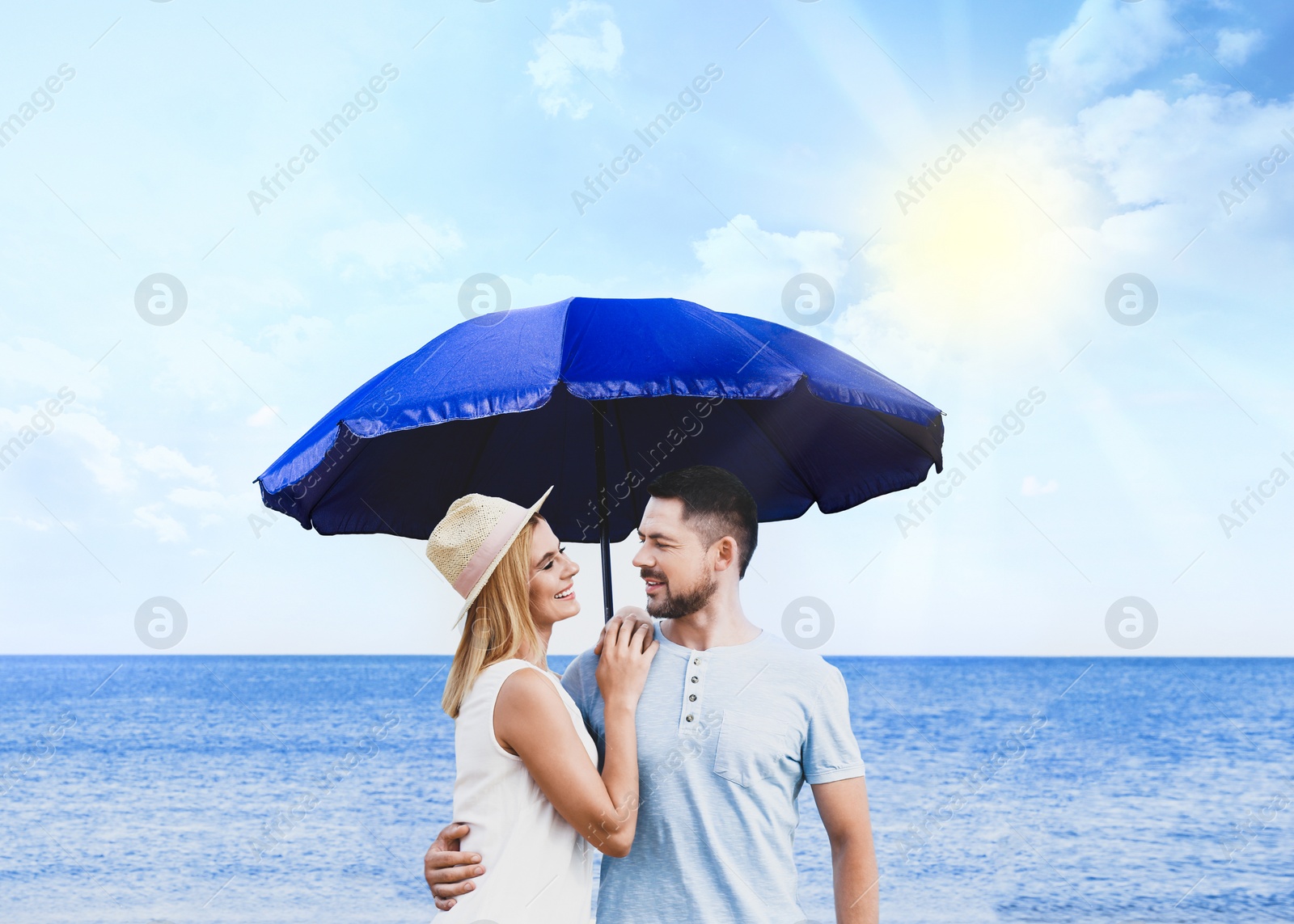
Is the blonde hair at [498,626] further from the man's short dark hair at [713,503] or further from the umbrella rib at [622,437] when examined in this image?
the umbrella rib at [622,437]

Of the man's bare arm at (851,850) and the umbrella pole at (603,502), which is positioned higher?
the umbrella pole at (603,502)

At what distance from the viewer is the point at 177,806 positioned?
23.6 metres

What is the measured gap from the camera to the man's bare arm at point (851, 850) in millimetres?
2412

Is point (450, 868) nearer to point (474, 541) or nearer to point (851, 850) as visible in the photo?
point (474, 541)

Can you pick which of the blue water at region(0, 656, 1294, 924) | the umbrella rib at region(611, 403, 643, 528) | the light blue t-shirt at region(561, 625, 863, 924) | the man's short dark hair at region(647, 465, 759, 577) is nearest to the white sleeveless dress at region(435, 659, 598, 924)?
the light blue t-shirt at region(561, 625, 863, 924)

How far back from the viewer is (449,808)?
20.7 metres

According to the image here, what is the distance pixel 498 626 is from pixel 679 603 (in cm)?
48

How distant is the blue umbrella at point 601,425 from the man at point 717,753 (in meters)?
0.44

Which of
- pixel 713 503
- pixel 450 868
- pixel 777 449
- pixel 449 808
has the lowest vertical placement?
pixel 450 868

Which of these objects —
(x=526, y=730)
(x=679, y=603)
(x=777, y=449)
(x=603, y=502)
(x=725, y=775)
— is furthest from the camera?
(x=777, y=449)

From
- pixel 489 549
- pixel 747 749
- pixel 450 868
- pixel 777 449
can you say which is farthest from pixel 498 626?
pixel 777 449

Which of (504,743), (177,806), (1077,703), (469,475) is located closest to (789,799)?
(504,743)

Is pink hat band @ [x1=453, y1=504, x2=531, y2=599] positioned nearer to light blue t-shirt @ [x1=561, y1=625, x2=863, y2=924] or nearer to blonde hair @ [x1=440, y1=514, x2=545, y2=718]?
blonde hair @ [x1=440, y1=514, x2=545, y2=718]

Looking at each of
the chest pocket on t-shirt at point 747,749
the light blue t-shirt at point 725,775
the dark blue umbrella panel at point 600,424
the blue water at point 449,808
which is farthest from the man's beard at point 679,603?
the blue water at point 449,808
